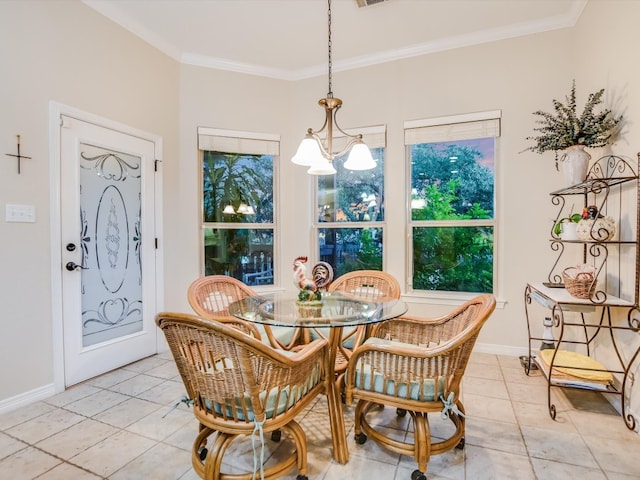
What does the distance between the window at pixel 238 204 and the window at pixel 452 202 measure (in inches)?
63.5

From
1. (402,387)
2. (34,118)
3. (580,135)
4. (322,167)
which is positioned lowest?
(402,387)

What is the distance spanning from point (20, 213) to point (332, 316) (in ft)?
7.31

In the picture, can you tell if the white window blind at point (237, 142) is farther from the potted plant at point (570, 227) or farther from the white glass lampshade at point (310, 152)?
the potted plant at point (570, 227)

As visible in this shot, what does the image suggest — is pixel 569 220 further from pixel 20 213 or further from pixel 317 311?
pixel 20 213

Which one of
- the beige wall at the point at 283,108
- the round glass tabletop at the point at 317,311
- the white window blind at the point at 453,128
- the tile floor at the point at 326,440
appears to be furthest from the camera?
the white window blind at the point at 453,128

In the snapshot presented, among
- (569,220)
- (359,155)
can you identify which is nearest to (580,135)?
(569,220)

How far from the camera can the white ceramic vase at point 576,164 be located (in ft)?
7.81

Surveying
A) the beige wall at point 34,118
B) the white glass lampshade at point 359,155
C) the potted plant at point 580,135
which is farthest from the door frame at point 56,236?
the potted plant at point 580,135

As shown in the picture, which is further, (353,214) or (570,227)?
(353,214)

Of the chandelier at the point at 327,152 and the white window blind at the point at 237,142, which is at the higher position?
the white window blind at the point at 237,142

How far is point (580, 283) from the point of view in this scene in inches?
87.3

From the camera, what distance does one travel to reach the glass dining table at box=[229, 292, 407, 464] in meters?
1.73

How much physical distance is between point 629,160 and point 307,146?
6.77 feet

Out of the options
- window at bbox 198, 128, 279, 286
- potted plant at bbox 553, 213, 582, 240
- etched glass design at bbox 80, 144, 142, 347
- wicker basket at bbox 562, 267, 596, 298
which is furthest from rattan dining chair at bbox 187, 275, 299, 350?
potted plant at bbox 553, 213, 582, 240
